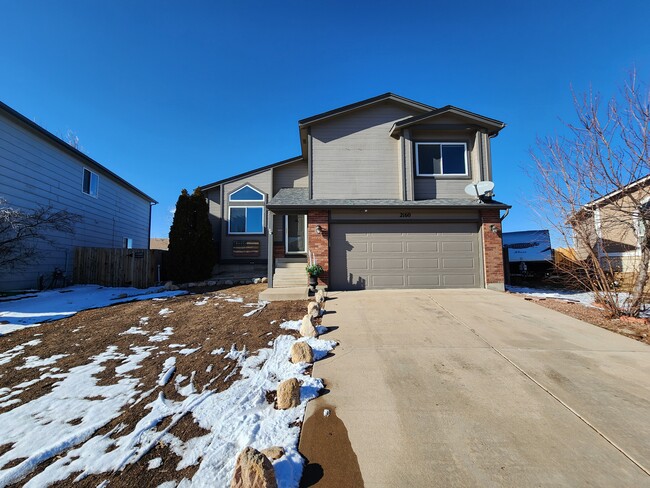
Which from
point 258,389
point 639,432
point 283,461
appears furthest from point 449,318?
point 283,461

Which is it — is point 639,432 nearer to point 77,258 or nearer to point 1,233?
point 1,233

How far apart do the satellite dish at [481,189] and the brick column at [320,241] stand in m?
4.71

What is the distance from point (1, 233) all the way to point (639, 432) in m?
13.4

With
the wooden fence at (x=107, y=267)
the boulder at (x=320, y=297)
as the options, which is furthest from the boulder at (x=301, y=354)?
the wooden fence at (x=107, y=267)

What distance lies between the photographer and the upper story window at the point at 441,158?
976 cm

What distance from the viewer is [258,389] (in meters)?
3.05

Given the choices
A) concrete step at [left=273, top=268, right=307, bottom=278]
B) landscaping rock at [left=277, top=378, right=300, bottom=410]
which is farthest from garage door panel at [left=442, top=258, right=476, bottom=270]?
landscaping rock at [left=277, top=378, right=300, bottom=410]

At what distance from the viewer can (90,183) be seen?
12.7 meters

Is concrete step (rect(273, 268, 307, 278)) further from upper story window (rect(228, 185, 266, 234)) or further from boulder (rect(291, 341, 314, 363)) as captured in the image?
boulder (rect(291, 341, 314, 363))

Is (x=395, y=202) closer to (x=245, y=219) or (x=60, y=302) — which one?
(x=245, y=219)

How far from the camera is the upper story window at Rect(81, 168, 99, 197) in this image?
12.3m

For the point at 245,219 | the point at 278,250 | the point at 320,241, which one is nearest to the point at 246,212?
the point at 245,219

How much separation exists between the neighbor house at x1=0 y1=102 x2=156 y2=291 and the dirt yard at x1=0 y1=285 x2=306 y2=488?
4.95 m

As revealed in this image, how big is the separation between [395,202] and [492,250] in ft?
→ 11.0
